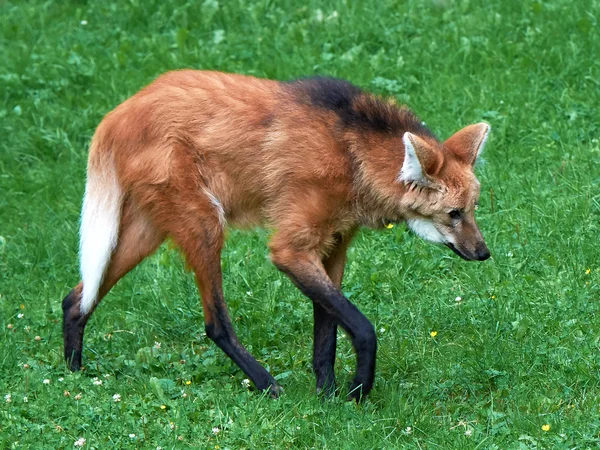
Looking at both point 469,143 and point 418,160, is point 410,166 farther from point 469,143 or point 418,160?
point 469,143

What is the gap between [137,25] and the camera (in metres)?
7.57

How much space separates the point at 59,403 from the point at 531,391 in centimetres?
186

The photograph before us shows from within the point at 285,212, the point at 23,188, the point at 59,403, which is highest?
the point at 285,212

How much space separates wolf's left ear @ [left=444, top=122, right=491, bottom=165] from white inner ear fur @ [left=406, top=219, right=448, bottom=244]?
1.03 feet

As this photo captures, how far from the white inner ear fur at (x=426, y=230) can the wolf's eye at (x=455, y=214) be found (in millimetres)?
95

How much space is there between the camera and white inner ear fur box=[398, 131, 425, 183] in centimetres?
365

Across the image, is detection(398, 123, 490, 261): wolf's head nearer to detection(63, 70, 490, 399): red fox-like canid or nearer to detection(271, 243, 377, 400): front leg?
detection(63, 70, 490, 399): red fox-like canid

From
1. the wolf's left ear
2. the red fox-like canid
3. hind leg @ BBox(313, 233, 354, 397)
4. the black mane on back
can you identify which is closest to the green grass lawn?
hind leg @ BBox(313, 233, 354, 397)

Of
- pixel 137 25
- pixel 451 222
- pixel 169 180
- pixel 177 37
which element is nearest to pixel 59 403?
pixel 169 180

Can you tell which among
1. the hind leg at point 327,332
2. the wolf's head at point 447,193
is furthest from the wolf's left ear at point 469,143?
the hind leg at point 327,332

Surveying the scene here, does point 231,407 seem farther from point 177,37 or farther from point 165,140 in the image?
point 177,37

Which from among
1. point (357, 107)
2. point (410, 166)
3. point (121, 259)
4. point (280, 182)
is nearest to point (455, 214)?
point (410, 166)

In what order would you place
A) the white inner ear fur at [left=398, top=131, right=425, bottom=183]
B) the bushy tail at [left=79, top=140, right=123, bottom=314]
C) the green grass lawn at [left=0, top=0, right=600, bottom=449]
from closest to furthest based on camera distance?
the green grass lawn at [left=0, top=0, right=600, bottom=449] < the white inner ear fur at [left=398, top=131, right=425, bottom=183] < the bushy tail at [left=79, top=140, right=123, bottom=314]

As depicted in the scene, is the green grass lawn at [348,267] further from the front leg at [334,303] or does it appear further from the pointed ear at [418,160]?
the pointed ear at [418,160]
